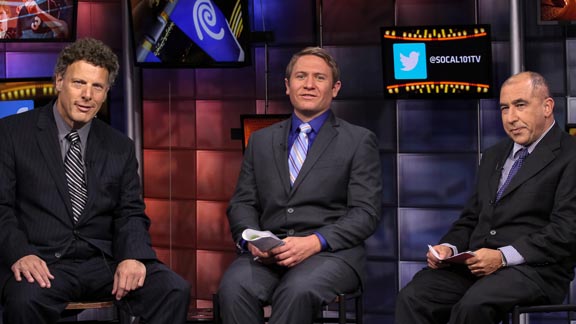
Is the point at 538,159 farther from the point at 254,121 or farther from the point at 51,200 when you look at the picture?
the point at 51,200

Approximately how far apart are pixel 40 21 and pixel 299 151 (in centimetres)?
200

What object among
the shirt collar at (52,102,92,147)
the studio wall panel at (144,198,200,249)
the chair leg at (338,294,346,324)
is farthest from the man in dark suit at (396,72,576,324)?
the studio wall panel at (144,198,200,249)

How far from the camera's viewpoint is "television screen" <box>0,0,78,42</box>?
529 centimetres

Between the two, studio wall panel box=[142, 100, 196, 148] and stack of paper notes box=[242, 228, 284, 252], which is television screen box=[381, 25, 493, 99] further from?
stack of paper notes box=[242, 228, 284, 252]

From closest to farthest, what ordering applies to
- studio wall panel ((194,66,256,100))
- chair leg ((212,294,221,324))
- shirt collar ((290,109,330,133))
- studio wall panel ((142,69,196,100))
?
1. chair leg ((212,294,221,324))
2. shirt collar ((290,109,330,133))
3. studio wall panel ((194,66,256,100))
4. studio wall panel ((142,69,196,100))

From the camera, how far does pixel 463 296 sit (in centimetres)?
385

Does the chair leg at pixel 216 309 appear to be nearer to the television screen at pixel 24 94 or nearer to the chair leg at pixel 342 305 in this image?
the chair leg at pixel 342 305

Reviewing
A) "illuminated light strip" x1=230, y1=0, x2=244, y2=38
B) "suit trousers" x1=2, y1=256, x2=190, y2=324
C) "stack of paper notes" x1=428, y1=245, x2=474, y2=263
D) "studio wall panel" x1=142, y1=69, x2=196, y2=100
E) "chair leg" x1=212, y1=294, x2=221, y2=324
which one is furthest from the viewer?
"studio wall panel" x1=142, y1=69, x2=196, y2=100

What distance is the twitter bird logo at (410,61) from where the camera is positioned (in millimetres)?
5238

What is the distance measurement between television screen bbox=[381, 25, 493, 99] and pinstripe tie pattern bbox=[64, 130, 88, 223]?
6.59 ft

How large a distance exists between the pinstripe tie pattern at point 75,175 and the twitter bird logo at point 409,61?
2.08m

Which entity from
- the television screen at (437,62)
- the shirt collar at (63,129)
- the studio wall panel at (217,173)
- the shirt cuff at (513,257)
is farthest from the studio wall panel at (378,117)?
the shirt collar at (63,129)

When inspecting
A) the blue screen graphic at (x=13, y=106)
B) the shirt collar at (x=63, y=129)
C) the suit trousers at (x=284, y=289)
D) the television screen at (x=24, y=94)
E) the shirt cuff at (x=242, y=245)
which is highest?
the television screen at (x=24, y=94)

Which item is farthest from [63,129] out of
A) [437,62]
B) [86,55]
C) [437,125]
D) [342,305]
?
[437,125]
